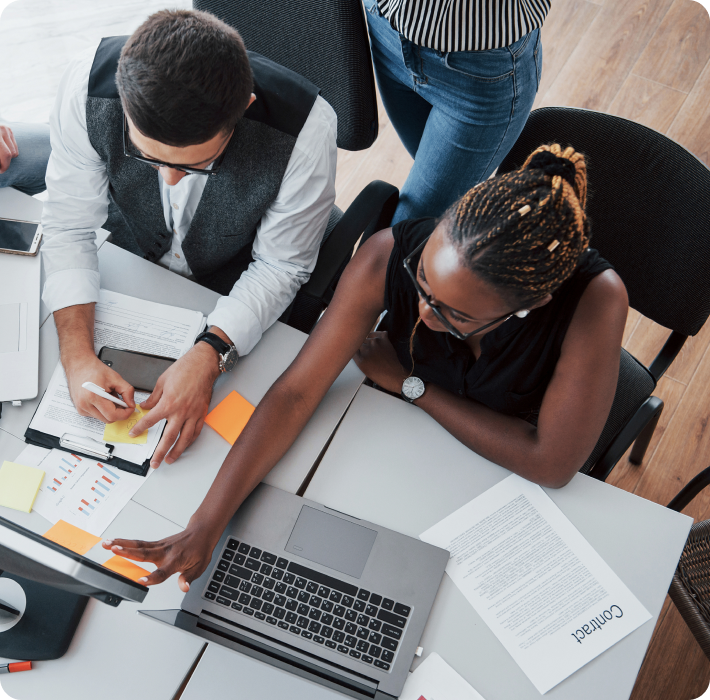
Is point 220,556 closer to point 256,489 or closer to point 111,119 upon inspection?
point 256,489

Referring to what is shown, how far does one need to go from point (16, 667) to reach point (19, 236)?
35.4 inches

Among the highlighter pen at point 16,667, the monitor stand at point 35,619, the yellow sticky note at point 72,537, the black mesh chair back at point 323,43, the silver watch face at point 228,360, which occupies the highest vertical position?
the black mesh chair back at point 323,43

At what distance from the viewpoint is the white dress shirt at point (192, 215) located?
129cm

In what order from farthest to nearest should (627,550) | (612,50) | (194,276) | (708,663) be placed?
(612,50)
(708,663)
(194,276)
(627,550)

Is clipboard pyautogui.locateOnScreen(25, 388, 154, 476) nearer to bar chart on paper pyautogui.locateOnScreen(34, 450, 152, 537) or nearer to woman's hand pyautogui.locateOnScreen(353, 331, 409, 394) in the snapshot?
bar chart on paper pyautogui.locateOnScreen(34, 450, 152, 537)

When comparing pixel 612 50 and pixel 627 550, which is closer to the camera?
pixel 627 550

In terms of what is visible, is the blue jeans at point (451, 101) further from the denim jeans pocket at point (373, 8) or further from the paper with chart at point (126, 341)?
the paper with chart at point (126, 341)

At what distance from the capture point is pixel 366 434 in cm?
126

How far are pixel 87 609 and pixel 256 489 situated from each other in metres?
0.35

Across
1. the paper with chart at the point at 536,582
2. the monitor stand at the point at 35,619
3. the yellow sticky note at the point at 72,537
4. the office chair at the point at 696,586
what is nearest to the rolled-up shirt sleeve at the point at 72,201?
the yellow sticky note at the point at 72,537

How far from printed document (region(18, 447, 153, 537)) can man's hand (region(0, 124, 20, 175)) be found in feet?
2.37

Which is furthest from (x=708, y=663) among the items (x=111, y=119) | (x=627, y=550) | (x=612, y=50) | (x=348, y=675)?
(x=612, y=50)

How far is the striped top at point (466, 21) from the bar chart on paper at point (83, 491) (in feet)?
3.49

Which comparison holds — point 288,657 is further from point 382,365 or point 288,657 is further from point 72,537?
→ point 382,365
